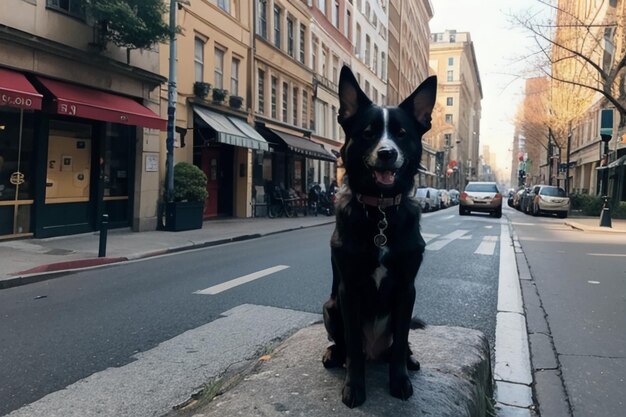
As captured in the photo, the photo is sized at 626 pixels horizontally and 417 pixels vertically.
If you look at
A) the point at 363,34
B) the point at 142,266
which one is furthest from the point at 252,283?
the point at 363,34

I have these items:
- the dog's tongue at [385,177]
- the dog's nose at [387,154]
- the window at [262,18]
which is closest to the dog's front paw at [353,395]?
the dog's tongue at [385,177]

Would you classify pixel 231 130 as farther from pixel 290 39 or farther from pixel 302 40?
pixel 302 40

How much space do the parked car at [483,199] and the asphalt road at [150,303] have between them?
1496 centimetres

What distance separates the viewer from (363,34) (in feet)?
132

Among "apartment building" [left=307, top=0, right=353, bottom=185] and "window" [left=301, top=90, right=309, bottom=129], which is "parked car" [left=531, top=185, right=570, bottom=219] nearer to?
"apartment building" [left=307, top=0, right=353, bottom=185]

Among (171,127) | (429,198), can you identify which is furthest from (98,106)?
(429,198)

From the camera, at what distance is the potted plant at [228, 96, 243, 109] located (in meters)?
19.2

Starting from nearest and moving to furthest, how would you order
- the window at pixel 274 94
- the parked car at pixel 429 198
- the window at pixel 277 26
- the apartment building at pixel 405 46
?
the window at pixel 274 94 → the window at pixel 277 26 → the parked car at pixel 429 198 → the apartment building at pixel 405 46

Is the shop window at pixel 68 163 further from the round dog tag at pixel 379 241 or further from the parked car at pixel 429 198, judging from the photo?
the parked car at pixel 429 198

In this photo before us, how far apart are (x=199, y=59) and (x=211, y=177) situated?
4540mm

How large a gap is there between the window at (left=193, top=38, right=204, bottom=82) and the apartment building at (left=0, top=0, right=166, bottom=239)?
3.11 meters

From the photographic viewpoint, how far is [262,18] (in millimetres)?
22719

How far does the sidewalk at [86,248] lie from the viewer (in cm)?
786

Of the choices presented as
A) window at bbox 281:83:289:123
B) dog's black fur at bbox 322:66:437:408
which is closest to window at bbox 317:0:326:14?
window at bbox 281:83:289:123
